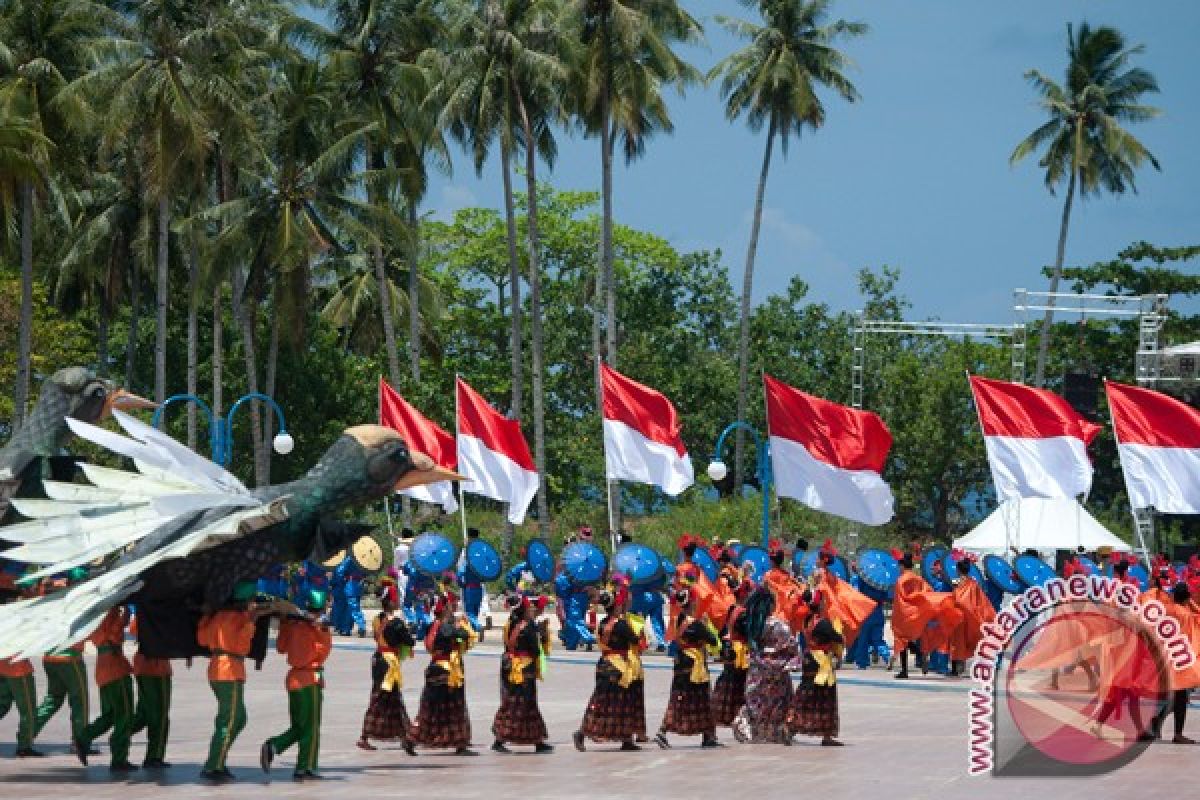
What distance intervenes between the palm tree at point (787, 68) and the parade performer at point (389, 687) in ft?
116

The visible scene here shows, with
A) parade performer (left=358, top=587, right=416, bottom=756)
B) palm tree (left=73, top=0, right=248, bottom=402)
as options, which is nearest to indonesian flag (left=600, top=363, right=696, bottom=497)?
parade performer (left=358, top=587, right=416, bottom=756)

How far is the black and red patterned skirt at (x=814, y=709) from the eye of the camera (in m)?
18.7

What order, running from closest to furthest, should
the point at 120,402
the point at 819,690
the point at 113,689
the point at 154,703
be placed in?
1. the point at 154,703
2. the point at 113,689
3. the point at 120,402
4. the point at 819,690

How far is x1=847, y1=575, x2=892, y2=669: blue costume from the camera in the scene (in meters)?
27.8

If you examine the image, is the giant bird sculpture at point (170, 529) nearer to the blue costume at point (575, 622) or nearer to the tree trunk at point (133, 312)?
the blue costume at point (575, 622)

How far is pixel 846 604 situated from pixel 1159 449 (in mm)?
4871

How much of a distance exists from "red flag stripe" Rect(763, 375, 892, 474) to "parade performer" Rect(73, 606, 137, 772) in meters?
12.3

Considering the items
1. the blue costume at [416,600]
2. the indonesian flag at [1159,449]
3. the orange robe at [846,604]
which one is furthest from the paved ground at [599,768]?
the blue costume at [416,600]

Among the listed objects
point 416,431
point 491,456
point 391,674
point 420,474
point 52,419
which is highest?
point 416,431

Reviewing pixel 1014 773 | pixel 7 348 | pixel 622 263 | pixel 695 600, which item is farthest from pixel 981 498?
pixel 1014 773

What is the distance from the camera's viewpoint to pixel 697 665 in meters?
18.5

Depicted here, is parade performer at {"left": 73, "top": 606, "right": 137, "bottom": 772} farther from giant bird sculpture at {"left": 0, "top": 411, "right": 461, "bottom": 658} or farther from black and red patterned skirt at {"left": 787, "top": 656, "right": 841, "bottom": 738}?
black and red patterned skirt at {"left": 787, "top": 656, "right": 841, "bottom": 738}

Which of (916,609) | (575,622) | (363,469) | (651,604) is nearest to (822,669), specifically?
(363,469)

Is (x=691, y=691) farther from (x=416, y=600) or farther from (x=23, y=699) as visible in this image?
(x=416, y=600)
